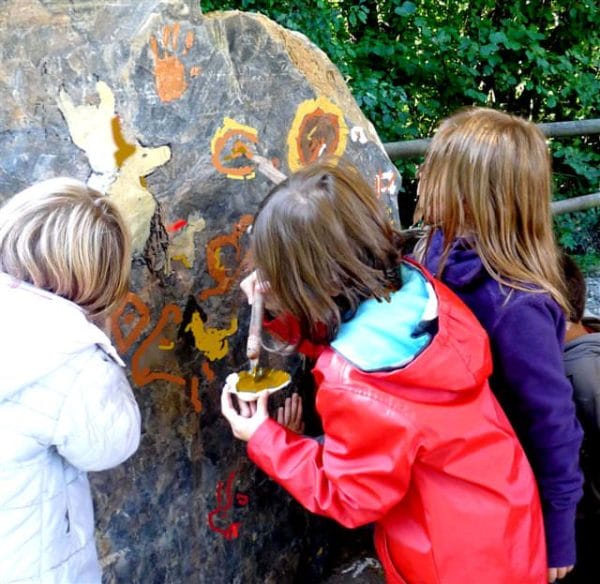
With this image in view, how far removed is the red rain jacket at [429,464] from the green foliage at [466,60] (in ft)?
10.5

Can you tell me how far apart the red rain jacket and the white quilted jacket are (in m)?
0.35

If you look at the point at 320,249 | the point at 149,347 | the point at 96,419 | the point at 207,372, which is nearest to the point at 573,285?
the point at 320,249

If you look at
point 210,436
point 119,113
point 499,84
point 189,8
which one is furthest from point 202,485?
point 499,84

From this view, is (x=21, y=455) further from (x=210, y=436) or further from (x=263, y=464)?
(x=210, y=436)

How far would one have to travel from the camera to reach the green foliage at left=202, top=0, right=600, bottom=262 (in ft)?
15.5

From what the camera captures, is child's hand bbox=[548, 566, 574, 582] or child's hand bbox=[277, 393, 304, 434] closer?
child's hand bbox=[548, 566, 574, 582]

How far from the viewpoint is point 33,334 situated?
4.37 ft

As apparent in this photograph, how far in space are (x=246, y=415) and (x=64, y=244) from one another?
59 centimetres

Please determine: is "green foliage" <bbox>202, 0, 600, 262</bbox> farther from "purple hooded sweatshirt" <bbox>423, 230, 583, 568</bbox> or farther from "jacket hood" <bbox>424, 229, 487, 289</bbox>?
"purple hooded sweatshirt" <bbox>423, 230, 583, 568</bbox>

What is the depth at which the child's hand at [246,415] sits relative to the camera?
5.29 ft

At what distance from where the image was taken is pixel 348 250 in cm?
145

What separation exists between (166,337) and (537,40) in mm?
4651

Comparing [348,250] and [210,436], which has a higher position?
[348,250]

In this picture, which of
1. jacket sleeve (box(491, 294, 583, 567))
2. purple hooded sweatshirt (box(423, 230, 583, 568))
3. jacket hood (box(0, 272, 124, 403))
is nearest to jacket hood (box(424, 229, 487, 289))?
purple hooded sweatshirt (box(423, 230, 583, 568))
